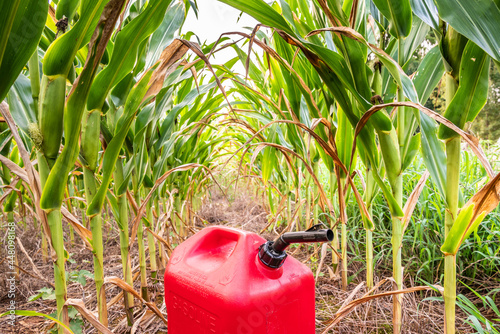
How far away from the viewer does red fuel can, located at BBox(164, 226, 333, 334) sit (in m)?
0.41

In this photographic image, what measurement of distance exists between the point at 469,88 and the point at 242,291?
425 mm

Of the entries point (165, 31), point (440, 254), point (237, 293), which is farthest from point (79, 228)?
point (440, 254)

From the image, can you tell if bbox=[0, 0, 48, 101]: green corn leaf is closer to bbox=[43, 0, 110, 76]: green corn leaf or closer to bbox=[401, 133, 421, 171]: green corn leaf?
bbox=[43, 0, 110, 76]: green corn leaf

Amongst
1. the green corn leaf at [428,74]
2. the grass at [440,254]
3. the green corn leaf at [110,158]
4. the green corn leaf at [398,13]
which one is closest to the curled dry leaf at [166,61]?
the green corn leaf at [110,158]

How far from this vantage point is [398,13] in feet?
1.44

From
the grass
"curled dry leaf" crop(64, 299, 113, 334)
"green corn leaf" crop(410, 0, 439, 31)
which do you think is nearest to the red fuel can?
"curled dry leaf" crop(64, 299, 113, 334)

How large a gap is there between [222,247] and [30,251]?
1.53m

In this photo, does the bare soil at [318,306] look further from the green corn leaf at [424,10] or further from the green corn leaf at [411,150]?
the green corn leaf at [424,10]

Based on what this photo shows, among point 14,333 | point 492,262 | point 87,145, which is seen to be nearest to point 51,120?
point 87,145

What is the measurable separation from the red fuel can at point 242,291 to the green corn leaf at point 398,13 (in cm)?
36

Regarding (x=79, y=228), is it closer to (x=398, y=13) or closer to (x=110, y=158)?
(x=110, y=158)

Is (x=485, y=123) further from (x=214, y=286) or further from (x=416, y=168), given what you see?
(x=214, y=286)

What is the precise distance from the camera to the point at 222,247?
548 mm

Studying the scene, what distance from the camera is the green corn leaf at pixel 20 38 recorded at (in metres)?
0.29
